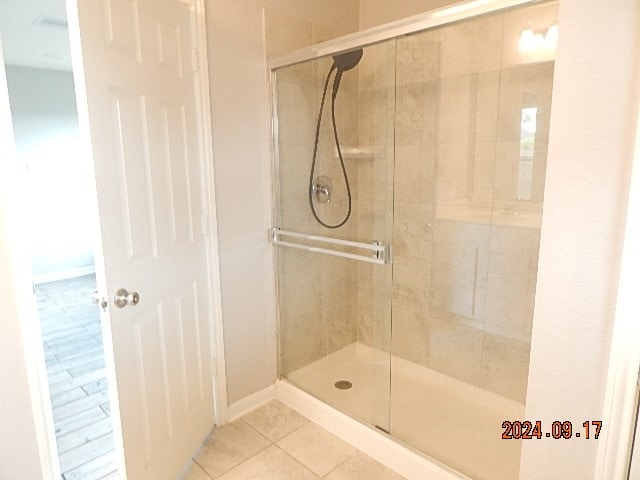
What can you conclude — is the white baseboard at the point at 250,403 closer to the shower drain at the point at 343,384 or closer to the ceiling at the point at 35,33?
the shower drain at the point at 343,384

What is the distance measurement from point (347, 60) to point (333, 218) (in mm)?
847

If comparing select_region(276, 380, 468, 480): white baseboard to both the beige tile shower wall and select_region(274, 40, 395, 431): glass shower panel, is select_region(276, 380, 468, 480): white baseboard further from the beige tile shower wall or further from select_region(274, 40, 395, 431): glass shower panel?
the beige tile shower wall

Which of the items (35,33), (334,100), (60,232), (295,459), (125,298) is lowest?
(295,459)

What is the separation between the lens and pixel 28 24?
330 cm

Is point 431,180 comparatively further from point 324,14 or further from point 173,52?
point 173,52

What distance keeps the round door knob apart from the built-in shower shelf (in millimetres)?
1399

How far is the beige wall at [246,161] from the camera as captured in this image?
1937 mm

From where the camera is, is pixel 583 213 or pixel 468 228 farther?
pixel 468 228

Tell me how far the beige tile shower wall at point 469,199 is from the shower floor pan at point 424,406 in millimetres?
95

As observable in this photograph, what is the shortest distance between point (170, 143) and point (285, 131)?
749 mm

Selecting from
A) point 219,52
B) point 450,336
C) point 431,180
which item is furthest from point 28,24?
point 450,336

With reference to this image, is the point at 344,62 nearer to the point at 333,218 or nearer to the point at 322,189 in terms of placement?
the point at 322,189

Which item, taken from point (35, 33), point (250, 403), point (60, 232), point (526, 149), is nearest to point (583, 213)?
point (526, 149)

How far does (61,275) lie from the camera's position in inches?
196
